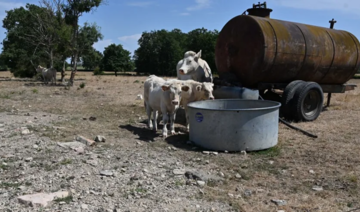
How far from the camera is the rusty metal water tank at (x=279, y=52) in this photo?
940 cm

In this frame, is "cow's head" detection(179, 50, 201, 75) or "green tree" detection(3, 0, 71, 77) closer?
"cow's head" detection(179, 50, 201, 75)

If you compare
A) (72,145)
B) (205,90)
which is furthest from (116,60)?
(72,145)

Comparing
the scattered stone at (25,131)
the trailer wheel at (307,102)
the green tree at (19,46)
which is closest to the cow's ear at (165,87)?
the scattered stone at (25,131)

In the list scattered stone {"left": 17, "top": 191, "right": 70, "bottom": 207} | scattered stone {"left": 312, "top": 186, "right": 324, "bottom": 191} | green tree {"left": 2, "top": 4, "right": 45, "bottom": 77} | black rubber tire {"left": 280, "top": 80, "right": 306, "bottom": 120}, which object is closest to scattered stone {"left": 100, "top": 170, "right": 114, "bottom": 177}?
scattered stone {"left": 17, "top": 191, "right": 70, "bottom": 207}

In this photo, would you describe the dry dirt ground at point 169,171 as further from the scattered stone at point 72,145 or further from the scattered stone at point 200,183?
the scattered stone at point 72,145

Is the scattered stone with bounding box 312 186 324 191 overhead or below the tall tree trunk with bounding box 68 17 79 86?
below

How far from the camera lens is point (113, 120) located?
31.6 feet

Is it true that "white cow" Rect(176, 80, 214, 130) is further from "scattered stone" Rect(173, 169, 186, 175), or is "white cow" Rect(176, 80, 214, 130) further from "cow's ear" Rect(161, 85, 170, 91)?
"scattered stone" Rect(173, 169, 186, 175)

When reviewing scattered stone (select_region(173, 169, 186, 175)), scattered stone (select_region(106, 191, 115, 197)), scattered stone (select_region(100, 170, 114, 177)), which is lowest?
scattered stone (select_region(106, 191, 115, 197))

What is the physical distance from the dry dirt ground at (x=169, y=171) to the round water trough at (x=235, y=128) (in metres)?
0.24

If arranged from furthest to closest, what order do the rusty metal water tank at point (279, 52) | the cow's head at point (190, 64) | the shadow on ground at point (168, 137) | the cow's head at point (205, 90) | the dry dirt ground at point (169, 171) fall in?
the cow's head at point (190, 64)
the rusty metal water tank at point (279, 52)
the cow's head at point (205, 90)
the shadow on ground at point (168, 137)
the dry dirt ground at point (169, 171)

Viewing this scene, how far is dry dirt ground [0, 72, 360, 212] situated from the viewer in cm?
427

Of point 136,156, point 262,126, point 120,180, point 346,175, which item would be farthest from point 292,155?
point 120,180

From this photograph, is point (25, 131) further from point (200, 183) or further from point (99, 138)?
point (200, 183)
